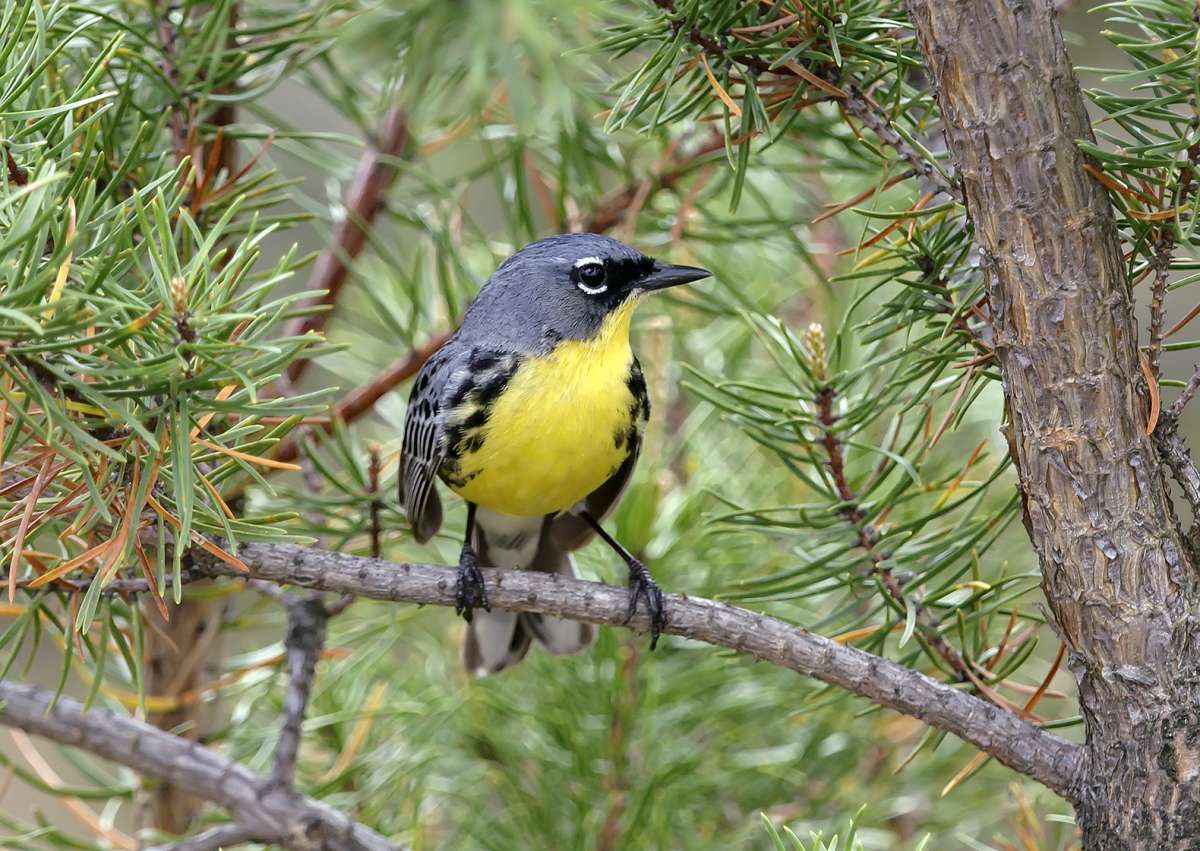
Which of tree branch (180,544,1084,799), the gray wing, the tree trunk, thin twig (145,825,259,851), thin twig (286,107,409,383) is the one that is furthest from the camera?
thin twig (286,107,409,383)

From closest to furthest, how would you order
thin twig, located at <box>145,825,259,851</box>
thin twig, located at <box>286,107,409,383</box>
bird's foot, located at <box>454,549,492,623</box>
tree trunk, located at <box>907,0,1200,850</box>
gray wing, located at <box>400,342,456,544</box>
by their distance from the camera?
tree trunk, located at <box>907,0,1200,850</box>
bird's foot, located at <box>454,549,492,623</box>
thin twig, located at <box>145,825,259,851</box>
gray wing, located at <box>400,342,456,544</box>
thin twig, located at <box>286,107,409,383</box>

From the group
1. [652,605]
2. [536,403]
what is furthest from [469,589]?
[536,403]

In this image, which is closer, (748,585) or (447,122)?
(748,585)

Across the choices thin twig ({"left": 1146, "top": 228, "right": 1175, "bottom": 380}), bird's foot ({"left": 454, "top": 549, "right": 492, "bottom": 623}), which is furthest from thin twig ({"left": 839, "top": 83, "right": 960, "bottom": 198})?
bird's foot ({"left": 454, "top": 549, "right": 492, "bottom": 623})

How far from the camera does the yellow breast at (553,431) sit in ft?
5.57

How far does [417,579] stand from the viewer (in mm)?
1163

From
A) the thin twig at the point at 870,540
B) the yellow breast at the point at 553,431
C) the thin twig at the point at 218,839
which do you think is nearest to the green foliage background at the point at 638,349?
the thin twig at the point at 870,540

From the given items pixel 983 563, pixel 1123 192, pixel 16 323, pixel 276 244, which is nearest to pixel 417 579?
pixel 16 323

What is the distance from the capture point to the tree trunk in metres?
0.92

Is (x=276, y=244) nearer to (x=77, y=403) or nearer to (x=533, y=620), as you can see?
(x=533, y=620)

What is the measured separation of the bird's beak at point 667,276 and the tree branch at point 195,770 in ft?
2.74

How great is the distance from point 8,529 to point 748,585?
67 centimetres

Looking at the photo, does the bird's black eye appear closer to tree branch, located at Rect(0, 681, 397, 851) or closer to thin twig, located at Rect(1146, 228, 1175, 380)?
tree branch, located at Rect(0, 681, 397, 851)

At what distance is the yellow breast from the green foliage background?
0.36ft
